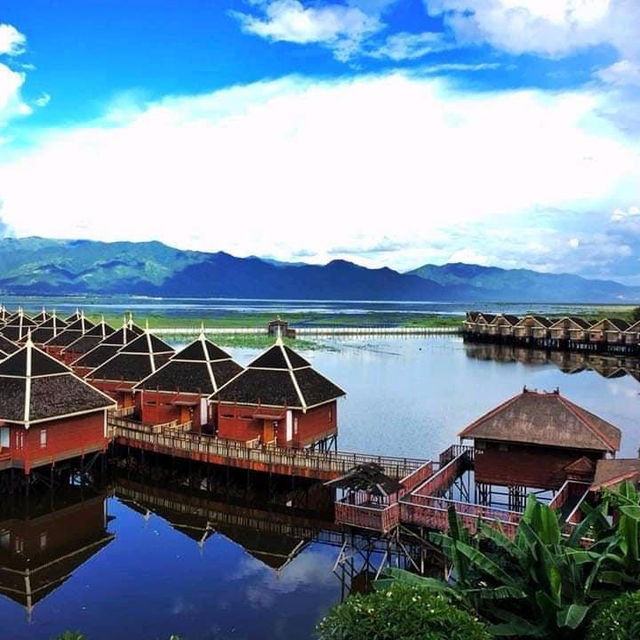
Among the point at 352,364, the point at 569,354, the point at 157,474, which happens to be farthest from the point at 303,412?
the point at 569,354

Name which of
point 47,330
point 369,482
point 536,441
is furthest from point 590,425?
point 47,330

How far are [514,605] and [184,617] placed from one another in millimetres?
10411

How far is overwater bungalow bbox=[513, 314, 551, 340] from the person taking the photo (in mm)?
111169

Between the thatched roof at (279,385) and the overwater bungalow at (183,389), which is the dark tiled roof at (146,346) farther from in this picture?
the thatched roof at (279,385)

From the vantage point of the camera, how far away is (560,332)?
108 meters

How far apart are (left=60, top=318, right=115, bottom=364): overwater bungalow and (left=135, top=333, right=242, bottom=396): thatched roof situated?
16.5 metres

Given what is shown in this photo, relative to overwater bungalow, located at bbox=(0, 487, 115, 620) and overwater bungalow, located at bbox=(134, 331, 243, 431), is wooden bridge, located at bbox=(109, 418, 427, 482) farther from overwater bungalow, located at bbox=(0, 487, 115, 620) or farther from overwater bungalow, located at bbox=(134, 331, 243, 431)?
overwater bungalow, located at bbox=(0, 487, 115, 620)

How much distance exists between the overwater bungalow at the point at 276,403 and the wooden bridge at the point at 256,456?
113cm

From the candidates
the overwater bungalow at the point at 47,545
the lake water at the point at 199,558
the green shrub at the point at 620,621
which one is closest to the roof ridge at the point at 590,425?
the lake water at the point at 199,558

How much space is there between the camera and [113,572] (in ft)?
78.3

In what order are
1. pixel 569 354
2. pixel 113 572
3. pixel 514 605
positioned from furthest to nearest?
pixel 569 354 → pixel 113 572 → pixel 514 605

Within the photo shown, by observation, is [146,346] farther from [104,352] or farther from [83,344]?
[83,344]

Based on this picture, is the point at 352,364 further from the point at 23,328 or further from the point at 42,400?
the point at 42,400

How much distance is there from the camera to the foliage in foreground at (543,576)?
1366 cm
